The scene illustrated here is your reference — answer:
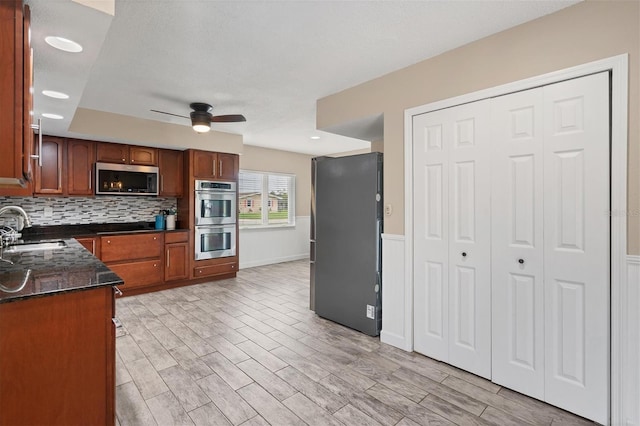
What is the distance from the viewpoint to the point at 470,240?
2379mm

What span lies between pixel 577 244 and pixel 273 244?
5.59 meters

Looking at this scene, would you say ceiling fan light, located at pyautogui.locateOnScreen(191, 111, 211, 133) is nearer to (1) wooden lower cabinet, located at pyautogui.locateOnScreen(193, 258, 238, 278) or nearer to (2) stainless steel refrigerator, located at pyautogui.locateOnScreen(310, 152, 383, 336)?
(2) stainless steel refrigerator, located at pyautogui.locateOnScreen(310, 152, 383, 336)

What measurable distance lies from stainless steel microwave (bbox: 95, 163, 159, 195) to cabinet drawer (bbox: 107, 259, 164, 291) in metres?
1.04

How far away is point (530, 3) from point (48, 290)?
10.1 feet

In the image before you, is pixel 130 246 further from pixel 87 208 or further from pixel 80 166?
pixel 80 166

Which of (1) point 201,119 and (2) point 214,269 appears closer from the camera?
(1) point 201,119

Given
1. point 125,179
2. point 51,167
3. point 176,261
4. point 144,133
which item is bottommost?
point 176,261

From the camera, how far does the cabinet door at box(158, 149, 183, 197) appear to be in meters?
4.93

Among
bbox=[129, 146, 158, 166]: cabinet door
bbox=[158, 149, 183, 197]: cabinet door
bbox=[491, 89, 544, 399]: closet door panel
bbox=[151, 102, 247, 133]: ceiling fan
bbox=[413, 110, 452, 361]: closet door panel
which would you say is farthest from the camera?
bbox=[158, 149, 183, 197]: cabinet door

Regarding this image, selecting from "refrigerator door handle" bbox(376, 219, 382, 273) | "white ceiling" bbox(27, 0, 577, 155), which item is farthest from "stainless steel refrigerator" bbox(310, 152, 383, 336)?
"white ceiling" bbox(27, 0, 577, 155)

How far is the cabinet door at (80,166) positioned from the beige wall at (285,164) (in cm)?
253


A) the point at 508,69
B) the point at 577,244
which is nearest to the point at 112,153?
the point at 508,69

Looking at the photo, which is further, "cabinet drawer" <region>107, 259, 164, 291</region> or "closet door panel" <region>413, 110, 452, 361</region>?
"cabinet drawer" <region>107, 259, 164, 291</region>

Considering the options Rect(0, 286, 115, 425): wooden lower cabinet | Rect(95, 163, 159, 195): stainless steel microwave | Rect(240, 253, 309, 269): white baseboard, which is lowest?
Rect(240, 253, 309, 269): white baseboard
